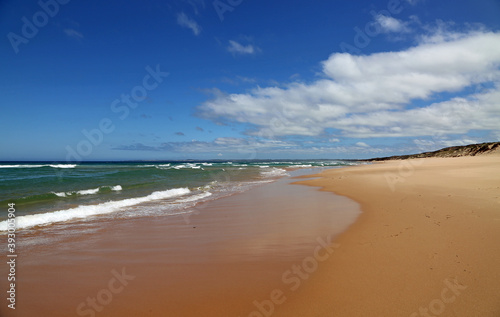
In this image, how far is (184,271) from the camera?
4.32 m

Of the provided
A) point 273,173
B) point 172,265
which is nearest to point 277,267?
point 172,265

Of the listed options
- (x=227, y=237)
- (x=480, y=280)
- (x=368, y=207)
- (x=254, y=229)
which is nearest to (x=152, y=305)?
(x=227, y=237)

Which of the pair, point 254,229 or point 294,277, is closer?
point 294,277

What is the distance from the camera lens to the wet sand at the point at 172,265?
132 inches

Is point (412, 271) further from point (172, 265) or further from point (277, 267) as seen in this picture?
point (172, 265)

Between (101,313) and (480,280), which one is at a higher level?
(480,280)

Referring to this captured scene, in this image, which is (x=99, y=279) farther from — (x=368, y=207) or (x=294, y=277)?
(x=368, y=207)

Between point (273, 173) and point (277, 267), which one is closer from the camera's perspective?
point (277, 267)

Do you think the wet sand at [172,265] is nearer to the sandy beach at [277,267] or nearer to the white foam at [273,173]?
the sandy beach at [277,267]

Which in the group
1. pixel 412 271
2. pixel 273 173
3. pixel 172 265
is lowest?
pixel 172 265

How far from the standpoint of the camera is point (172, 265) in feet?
15.1

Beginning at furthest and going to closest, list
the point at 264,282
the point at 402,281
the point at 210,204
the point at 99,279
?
the point at 210,204
the point at 99,279
the point at 264,282
the point at 402,281

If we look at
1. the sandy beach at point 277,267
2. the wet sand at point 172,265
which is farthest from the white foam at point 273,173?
the sandy beach at point 277,267

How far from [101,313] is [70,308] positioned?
1.65 ft
